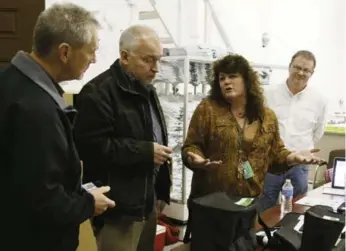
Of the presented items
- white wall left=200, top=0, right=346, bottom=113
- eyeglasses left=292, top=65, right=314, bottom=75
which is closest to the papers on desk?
eyeglasses left=292, top=65, right=314, bottom=75

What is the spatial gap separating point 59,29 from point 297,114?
7.76 feet

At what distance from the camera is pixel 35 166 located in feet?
3.73

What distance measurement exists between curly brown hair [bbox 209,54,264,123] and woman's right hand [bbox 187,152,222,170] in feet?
1.02

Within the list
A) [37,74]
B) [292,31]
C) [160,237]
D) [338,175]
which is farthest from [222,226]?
[292,31]

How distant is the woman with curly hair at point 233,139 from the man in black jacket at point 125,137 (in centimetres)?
26

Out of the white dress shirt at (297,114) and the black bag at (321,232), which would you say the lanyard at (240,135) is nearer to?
the black bag at (321,232)

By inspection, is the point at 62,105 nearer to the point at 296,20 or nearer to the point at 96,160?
the point at 96,160

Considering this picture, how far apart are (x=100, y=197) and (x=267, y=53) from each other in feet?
15.5

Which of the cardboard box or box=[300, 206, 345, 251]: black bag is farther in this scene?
the cardboard box

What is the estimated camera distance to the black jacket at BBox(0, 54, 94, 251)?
114cm

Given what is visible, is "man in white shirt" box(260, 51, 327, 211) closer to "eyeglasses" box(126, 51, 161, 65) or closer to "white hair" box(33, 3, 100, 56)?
"eyeglasses" box(126, 51, 161, 65)

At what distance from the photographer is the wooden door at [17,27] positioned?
9.12ft

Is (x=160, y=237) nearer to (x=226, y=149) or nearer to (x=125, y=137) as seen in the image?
(x=226, y=149)

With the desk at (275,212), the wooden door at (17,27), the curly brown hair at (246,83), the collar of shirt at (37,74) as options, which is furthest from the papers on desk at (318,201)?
the wooden door at (17,27)
